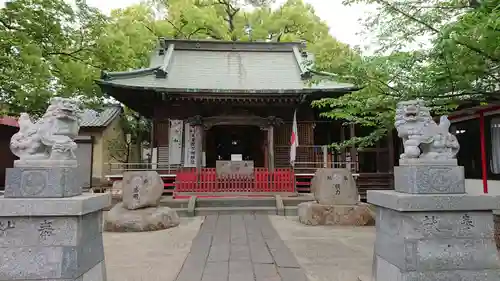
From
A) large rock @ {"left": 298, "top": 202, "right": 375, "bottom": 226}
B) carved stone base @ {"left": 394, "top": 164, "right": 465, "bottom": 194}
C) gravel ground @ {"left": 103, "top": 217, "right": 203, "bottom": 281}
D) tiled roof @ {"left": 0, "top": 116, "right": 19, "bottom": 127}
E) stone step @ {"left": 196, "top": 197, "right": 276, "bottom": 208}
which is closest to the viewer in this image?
carved stone base @ {"left": 394, "top": 164, "right": 465, "bottom": 194}

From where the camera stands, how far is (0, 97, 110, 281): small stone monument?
3.10m

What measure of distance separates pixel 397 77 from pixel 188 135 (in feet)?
32.2

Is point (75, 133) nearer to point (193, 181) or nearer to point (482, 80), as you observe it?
point (482, 80)

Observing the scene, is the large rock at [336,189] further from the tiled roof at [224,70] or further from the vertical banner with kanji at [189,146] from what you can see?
the vertical banner with kanji at [189,146]

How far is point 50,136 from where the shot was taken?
3.46m

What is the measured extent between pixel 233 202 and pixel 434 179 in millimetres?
7610

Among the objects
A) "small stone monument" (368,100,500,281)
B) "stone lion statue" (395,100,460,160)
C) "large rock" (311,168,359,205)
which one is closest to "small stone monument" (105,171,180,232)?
"large rock" (311,168,359,205)

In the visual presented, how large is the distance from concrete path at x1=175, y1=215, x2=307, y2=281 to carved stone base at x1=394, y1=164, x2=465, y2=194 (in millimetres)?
1869

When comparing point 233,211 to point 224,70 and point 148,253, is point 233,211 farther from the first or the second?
point 224,70

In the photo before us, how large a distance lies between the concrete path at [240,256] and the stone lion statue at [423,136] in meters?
2.17

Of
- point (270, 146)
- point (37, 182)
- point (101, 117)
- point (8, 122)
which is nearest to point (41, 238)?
point (37, 182)

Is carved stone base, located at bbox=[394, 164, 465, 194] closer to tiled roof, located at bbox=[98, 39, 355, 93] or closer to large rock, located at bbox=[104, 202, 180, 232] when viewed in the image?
large rock, located at bbox=[104, 202, 180, 232]

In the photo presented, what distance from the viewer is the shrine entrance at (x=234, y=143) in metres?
16.6

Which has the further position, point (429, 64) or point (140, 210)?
point (140, 210)
